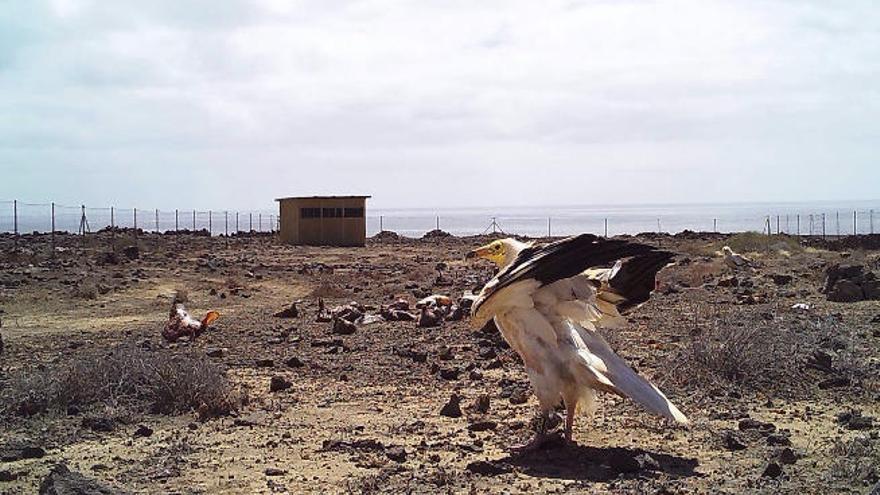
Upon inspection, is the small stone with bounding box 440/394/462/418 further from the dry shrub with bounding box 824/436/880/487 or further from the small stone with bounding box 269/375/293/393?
the dry shrub with bounding box 824/436/880/487

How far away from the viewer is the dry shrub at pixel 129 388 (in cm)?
969

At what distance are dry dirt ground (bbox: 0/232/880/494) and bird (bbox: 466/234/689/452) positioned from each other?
48cm

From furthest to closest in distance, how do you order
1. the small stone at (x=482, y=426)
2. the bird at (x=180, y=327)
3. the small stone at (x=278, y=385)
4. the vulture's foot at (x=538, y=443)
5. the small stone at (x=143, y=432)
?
the bird at (x=180, y=327) < the small stone at (x=278, y=385) < the small stone at (x=482, y=426) < the small stone at (x=143, y=432) < the vulture's foot at (x=538, y=443)

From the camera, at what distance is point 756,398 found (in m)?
10.1

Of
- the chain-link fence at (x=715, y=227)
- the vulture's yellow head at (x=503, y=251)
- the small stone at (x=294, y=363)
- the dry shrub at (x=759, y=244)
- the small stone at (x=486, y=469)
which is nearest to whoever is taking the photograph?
the small stone at (x=486, y=469)

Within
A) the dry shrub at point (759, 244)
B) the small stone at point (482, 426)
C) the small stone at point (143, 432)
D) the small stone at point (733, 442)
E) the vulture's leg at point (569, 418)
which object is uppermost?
the dry shrub at point (759, 244)

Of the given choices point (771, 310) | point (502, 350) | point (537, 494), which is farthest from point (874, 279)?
point (537, 494)

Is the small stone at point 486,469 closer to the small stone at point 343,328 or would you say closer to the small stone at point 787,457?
the small stone at point 787,457

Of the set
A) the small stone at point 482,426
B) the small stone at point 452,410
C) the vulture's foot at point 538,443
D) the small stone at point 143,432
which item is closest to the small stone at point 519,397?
the small stone at point 452,410

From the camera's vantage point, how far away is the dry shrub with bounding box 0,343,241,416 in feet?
31.8

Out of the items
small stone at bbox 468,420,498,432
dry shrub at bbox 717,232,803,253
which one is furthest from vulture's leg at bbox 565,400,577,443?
dry shrub at bbox 717,232,803,253

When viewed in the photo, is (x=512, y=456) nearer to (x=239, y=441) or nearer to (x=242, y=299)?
(x=239, y=441)

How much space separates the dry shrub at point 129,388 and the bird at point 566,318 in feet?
11.0

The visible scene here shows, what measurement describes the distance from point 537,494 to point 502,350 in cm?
671
